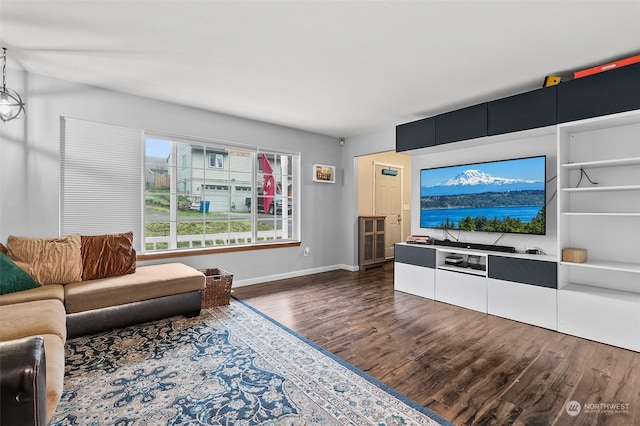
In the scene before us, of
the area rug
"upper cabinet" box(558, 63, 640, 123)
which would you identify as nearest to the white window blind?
the area rug

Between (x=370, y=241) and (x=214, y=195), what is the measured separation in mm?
3067

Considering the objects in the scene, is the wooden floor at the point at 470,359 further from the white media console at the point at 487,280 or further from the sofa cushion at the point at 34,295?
the sofa cushion at the point at 34,295

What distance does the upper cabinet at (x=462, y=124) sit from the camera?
3.48 metres

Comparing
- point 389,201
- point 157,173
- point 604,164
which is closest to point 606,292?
point 604,164

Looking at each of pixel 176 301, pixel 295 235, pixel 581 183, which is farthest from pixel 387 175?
pixel 176 301

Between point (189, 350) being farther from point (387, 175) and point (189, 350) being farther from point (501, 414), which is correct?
point (387, 175)

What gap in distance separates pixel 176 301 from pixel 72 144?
6.89ft

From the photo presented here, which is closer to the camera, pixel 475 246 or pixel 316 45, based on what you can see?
pixel 316 45

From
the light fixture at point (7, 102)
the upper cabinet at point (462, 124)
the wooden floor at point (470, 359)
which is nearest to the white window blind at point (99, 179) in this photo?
the light fixture at point (7, 102)

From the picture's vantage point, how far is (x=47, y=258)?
9.07 ft

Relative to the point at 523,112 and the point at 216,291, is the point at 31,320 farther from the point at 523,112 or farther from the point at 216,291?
the point at 523,112

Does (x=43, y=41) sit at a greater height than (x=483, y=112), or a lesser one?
greater

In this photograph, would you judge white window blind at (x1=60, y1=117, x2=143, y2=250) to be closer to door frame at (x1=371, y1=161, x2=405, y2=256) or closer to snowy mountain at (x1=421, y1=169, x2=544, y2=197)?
snowy mountain at (x1=421, y1=169, x2=544, y2=197)

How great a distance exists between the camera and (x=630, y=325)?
2514 millimetres
